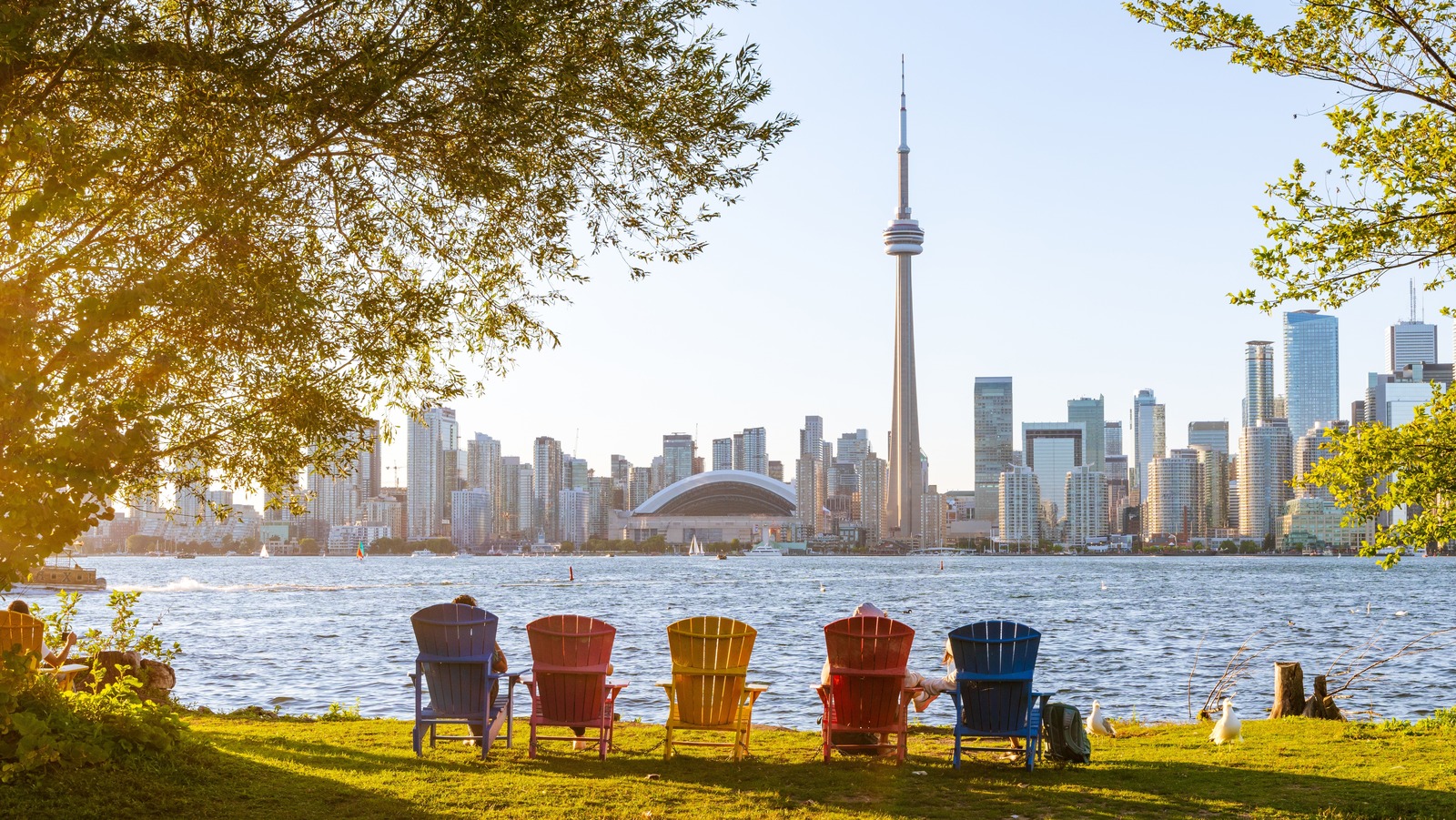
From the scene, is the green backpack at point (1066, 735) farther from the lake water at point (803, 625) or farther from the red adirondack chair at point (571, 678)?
the red adirondack chair at point (571, 678)

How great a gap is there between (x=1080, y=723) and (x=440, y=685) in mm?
4551

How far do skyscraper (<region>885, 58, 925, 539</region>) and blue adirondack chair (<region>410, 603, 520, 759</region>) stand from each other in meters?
151

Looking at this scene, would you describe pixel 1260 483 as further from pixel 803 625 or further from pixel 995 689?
pixel 995 689

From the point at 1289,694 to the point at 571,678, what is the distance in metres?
7.62

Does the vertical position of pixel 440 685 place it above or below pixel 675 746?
above

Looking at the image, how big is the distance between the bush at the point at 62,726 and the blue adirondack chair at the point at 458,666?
1.62 m

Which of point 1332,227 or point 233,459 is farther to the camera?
point 233,459

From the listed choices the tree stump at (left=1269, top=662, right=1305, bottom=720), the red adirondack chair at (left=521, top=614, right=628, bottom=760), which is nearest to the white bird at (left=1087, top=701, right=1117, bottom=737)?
the tree stump at (left=1269, top=662, right=1305, bottom=720)

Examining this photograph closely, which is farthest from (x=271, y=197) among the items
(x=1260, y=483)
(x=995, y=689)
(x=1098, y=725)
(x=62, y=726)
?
(x=1260, y=483)

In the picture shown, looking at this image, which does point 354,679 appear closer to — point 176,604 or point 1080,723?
point 1080,723

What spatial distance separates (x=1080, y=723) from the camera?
915cm

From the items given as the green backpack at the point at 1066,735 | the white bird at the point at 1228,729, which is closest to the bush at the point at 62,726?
the green backpack at the point at 1066,735

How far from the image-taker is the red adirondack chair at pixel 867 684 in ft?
29.3

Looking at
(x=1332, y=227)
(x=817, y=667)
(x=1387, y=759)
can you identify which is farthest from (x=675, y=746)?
(x=817, y=667)
